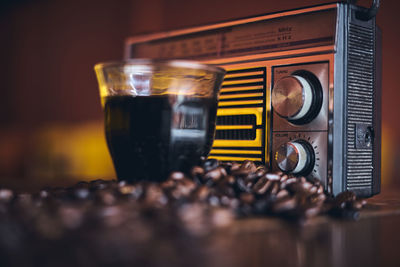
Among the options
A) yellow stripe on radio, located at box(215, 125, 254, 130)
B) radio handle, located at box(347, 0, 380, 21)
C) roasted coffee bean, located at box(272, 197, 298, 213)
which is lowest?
roasted coffee bean, located at box(272, 197, 298, 213)

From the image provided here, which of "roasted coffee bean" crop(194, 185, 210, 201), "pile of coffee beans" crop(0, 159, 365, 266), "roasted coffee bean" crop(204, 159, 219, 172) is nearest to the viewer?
"pile of coffee beans" crop(0, 159, 365, 266)

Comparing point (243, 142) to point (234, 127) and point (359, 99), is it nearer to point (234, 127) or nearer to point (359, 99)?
point (234, 127)

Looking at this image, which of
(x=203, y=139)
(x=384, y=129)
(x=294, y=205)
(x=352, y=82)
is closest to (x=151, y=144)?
(x=203, y=139)

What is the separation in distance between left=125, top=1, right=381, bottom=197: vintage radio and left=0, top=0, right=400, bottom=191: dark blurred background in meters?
1.09

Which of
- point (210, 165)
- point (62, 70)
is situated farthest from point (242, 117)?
point (62, 70)

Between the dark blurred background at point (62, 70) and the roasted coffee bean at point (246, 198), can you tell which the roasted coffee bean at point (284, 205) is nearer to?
the roasted coffee bean at point (246, 198)

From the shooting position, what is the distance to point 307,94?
66 cm

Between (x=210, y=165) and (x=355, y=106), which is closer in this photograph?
(x=210, y=165)

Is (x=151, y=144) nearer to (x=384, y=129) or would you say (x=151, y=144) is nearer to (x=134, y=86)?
(x=134, y=86)

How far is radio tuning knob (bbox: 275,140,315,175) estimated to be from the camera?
66cm

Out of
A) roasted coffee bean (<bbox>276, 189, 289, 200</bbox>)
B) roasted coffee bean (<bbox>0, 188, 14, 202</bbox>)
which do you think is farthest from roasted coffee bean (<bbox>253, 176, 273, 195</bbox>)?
roasted coffee bean (<bbox>0, 188, 14, 202</bbox>)

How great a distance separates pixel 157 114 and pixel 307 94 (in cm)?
24

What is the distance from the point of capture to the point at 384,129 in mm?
1287

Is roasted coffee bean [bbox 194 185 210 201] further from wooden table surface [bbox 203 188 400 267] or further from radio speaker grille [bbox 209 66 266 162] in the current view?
radio speaker grille [bbox 209 66 266 162]
